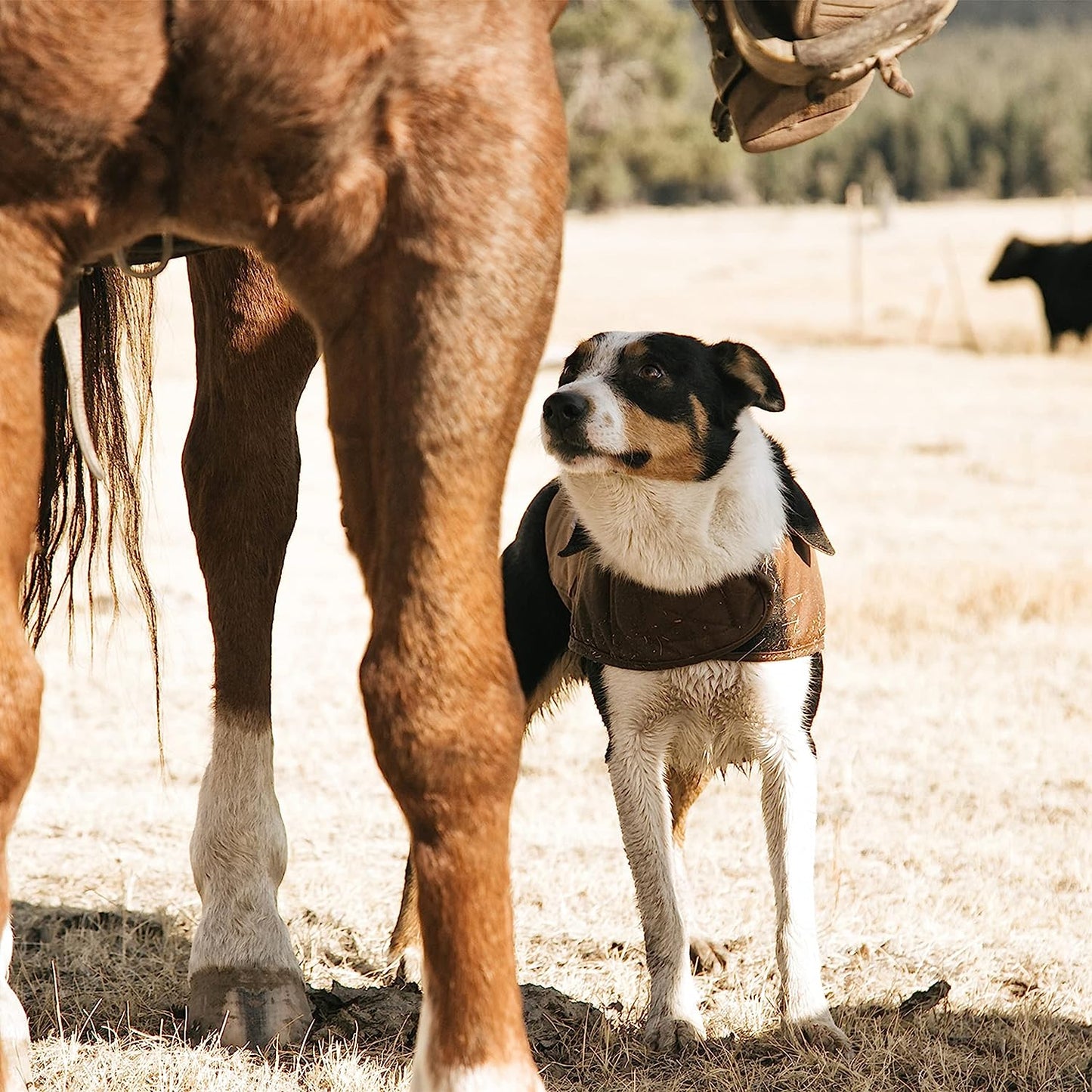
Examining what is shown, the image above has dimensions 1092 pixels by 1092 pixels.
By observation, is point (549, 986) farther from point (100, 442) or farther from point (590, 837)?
point (100, 442)

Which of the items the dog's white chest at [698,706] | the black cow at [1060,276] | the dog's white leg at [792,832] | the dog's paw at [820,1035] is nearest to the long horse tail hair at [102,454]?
the dog's white chest at [698,706]

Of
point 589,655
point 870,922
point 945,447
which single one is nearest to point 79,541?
point 589,655

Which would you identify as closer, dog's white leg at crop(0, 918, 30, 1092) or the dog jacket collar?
dog's white leg at crop(0, 918, 30, 1092)

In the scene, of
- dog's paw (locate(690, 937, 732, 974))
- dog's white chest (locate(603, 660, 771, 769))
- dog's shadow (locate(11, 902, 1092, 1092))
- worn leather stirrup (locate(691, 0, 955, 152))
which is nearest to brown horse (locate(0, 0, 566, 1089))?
worn leather stirrup (locate(691, 0, 955, 152))

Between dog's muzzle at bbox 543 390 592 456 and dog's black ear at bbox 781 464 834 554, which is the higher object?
dog's muzzle at bbox 543 390 592 456

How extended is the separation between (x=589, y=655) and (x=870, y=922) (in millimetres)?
1150

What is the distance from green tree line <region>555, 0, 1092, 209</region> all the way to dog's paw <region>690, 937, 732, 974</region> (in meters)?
2.24

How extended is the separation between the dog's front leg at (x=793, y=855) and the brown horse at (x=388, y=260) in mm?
1296

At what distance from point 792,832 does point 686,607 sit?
57cm

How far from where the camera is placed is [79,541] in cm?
332

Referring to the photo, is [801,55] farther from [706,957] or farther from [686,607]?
[706,957]

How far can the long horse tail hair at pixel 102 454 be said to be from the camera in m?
3.26

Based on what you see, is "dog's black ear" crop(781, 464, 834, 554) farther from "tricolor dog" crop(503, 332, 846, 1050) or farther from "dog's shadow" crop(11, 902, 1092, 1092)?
Answer: "dog's shadow" crop(11, 902, 1092, 1092)

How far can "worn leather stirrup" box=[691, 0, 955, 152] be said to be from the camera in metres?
2.04
